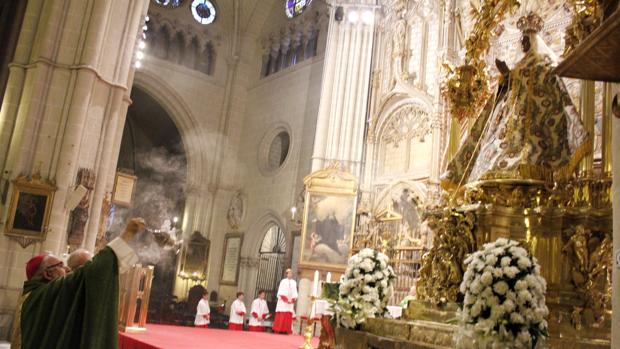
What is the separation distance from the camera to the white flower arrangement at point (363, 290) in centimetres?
618

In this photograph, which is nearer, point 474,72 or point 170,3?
point 474,72

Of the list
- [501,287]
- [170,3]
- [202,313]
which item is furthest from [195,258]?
[501,287]

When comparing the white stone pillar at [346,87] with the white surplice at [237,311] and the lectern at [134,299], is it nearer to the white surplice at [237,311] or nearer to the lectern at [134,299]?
the white surplice at [237,311]

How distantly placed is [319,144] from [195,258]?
25.6 ft

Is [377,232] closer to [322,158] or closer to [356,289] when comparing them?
[322,158]

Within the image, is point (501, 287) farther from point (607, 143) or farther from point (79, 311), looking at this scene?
point (79, 311)

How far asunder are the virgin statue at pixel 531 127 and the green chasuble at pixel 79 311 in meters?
3.50

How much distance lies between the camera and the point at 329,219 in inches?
602

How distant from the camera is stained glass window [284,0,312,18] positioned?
869 inches

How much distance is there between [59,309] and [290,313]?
12.0 meters

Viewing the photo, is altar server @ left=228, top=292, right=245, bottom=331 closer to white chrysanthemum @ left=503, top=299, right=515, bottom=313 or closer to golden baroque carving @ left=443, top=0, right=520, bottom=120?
golden baroque carving @ left=443, top=0, right=520, bottom=120

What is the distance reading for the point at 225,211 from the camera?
889 inches

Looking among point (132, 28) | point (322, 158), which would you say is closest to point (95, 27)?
point (132, 28)

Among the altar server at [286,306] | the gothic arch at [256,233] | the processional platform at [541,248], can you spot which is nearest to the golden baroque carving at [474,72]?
the processional platform at [541,248]
